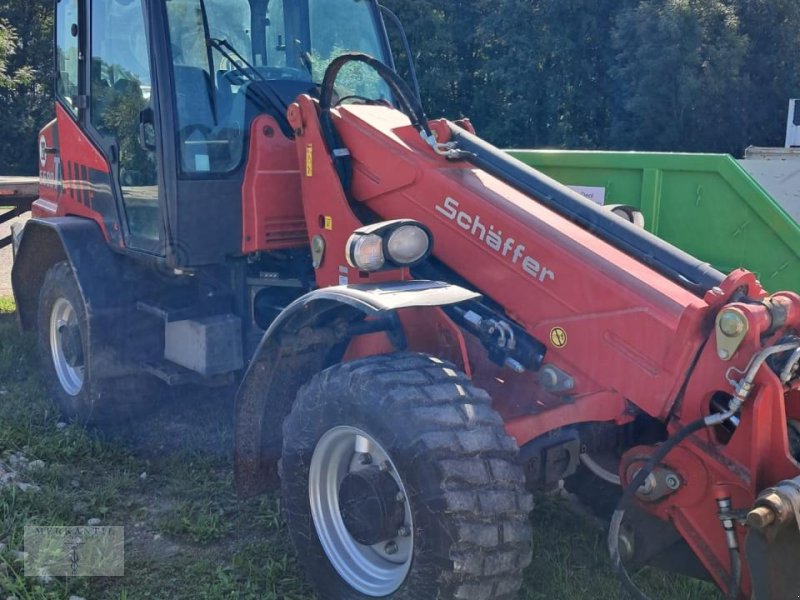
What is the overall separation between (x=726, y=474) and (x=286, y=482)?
1570 millimetres

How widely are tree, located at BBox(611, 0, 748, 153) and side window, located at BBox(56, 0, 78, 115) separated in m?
18.0

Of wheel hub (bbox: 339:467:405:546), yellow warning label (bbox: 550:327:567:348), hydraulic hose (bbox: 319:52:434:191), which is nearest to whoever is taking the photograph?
wheel hub (bbox: 339:467:405:546)

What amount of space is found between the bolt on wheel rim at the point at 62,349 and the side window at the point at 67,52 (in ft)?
3.99

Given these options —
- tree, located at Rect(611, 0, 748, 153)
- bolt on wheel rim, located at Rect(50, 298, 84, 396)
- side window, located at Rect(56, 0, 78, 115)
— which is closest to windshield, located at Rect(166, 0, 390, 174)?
side window, located at Rect(56, 0, 78, 115)

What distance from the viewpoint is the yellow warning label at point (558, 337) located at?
3176 mm

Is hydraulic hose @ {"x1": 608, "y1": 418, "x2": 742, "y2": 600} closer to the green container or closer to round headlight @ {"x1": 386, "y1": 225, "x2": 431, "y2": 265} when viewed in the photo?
round headlight @ {"x1": 386, "y1": 225, "x2": 431, "y2": 265}

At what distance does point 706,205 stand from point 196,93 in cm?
286

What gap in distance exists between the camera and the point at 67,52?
536 centimetres

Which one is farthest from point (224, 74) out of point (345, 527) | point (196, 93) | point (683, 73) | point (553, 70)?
point (553, 70)

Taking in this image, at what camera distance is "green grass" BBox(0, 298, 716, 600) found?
3461 millimetres

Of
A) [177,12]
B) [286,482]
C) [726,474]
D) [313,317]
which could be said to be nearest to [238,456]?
[286,482]

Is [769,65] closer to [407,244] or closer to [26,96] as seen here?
[26,96]

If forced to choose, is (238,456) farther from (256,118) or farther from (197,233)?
(256,118)

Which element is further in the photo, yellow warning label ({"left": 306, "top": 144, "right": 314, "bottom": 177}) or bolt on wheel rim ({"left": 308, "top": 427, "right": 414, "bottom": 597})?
A: yellow warning label ({"left": 306, "top": 144, "right": 314, "bottom": 177})
